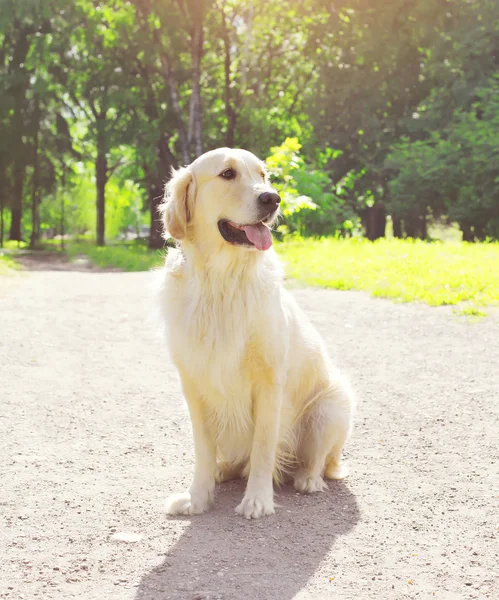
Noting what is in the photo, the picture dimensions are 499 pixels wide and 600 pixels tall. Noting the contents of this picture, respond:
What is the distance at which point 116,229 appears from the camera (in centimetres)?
7275

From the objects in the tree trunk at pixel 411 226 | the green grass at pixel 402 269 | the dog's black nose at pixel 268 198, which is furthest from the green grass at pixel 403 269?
the tree trunk at pixel 411 226

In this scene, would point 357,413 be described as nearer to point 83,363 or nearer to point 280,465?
point 280,465

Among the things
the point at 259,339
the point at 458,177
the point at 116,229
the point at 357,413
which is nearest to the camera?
the point at 259,339

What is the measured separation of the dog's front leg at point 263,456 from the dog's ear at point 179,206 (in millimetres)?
902

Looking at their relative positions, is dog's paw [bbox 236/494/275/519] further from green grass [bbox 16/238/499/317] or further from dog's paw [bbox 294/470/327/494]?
green grass [bbox 16/238/499/317]

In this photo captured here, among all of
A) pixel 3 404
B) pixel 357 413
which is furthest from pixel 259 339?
pixel 3 404

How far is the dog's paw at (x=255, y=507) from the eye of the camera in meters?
3.43

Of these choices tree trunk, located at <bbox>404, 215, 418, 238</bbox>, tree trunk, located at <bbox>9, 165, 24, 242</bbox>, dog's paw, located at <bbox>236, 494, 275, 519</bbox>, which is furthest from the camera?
tree trunk, located at <bbox>9, 165, 24, 242</bbox>

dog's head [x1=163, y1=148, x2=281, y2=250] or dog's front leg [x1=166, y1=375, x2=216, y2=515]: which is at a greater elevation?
dog's head [x1=163, y1=148, x2=281, y2=250]

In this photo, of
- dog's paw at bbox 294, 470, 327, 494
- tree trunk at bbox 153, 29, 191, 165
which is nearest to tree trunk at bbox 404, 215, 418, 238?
tree trunk at bbox 153, 29, 191, 165

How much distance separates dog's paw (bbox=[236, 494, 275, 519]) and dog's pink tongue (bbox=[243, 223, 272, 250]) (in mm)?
1222

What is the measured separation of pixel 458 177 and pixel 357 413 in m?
21.5

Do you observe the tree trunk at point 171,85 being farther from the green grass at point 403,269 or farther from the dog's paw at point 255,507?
the dog's paw at point 255,507

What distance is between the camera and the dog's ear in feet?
11.7
